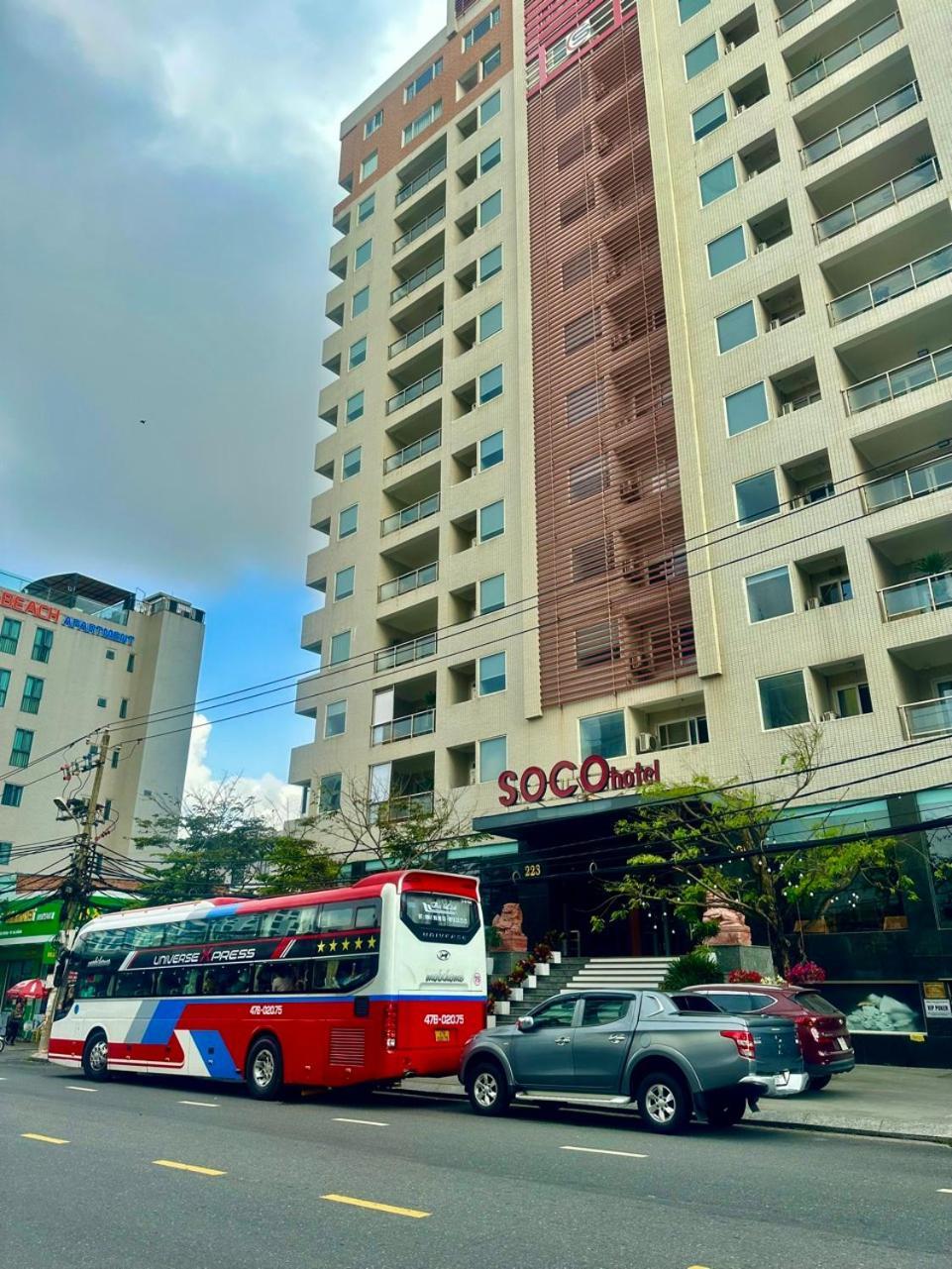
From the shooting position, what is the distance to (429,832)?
30.2 m

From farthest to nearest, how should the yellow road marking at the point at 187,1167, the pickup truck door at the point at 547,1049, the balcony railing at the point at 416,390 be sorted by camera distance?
the balcony railing at the point at 416,390, the pickup truck door at the point at 547,1049, the yellow road marking at the point at 187,1167

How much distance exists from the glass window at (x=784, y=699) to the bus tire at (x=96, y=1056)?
1773cm

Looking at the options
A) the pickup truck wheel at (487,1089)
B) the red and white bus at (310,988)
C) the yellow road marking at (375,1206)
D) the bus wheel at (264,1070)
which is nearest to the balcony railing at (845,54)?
the red and white bus at (310,988)

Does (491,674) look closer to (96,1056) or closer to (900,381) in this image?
(900,381)

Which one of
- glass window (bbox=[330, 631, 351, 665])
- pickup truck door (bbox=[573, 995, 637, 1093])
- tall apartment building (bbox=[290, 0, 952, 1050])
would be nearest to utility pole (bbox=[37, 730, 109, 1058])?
tall apartment building (bbox=[290, 0, 952, 1050])

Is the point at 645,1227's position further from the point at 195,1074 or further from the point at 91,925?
the point at 91,925

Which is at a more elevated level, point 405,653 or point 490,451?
point 490,451

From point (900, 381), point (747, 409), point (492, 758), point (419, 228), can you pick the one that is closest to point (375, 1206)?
point (492, 758)

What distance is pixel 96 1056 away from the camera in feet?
68.0

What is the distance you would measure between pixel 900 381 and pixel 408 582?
19284mm

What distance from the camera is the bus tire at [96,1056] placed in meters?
20.6

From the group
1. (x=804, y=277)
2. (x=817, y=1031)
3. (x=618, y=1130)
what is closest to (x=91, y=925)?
(x=618, y=1130)

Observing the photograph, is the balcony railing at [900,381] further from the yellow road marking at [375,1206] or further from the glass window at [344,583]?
the yellow road marking at [375,1206]

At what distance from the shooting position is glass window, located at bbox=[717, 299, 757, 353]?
28.9m
